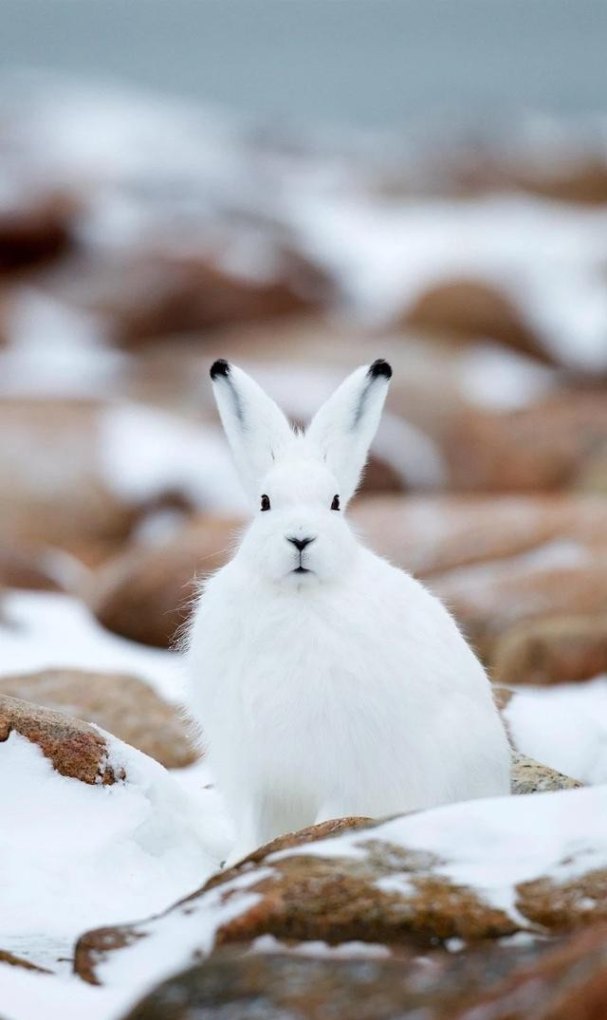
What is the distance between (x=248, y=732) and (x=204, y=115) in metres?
34.3

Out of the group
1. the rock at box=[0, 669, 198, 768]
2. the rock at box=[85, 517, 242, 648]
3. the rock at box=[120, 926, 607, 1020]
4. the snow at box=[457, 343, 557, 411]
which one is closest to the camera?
the rock at box=[120, 926, 607, 1020]

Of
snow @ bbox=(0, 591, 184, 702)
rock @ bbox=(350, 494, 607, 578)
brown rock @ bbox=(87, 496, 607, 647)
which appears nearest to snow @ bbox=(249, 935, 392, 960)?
snow @ bbox=(0, 591, 184, 702)

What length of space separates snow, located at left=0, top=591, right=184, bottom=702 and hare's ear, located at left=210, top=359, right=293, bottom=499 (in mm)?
2964

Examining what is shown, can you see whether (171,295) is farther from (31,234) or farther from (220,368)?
(220,368)

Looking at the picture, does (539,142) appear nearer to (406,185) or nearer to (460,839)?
(406,185)

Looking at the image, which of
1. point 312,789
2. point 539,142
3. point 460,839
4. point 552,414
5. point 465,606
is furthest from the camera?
point 539,142

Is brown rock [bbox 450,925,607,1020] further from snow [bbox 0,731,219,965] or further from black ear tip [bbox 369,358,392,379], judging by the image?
black ear tip [bbox 369,358,392,379]

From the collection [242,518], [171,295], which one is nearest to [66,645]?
[242,518]

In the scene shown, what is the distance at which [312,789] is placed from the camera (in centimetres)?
390

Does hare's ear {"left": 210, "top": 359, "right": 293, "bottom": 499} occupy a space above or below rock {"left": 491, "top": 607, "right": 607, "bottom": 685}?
below

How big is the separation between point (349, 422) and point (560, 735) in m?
1.74

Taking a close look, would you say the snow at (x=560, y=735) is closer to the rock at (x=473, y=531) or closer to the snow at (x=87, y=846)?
the snow at (x=87, y=846)

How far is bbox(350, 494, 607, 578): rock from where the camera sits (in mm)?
8617

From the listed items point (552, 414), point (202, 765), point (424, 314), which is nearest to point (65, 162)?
point (424, 314)
